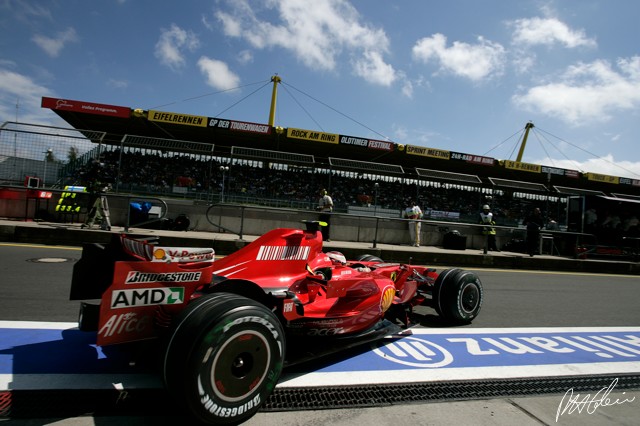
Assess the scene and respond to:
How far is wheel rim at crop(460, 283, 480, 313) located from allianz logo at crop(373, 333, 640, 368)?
50 cm

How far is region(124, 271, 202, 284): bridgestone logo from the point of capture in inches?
94.1

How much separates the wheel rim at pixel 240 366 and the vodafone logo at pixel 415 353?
1.57 metres

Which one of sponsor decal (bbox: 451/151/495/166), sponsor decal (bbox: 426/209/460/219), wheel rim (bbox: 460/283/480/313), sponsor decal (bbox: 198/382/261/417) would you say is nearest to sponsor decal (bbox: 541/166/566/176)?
sponsor decal (bbox: 451/151/495/166)

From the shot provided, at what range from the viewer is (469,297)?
484 centimetres

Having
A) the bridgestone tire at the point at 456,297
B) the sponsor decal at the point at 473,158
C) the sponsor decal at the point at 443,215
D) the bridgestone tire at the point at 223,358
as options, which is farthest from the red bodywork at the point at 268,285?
the sponsor decal at the point at 473,158

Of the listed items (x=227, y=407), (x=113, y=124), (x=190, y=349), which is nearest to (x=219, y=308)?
(x=190, y=349)

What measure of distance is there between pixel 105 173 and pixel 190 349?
35.3ft

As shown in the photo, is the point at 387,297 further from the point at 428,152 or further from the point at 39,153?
the point at 428,152

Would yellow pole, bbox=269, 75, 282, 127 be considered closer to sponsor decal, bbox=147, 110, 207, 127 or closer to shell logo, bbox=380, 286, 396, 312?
sponsor decal, bbox=147, 110, 207, 127

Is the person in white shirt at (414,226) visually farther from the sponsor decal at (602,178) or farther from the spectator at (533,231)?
the sponsor decal at (602,178)

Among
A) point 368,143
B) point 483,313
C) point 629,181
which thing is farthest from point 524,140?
point 483,313

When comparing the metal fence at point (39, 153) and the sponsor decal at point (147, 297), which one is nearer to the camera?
the sponsor decal at point (147, 297)

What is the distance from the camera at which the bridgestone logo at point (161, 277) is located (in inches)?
94.1

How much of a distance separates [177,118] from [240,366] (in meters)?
21.3
